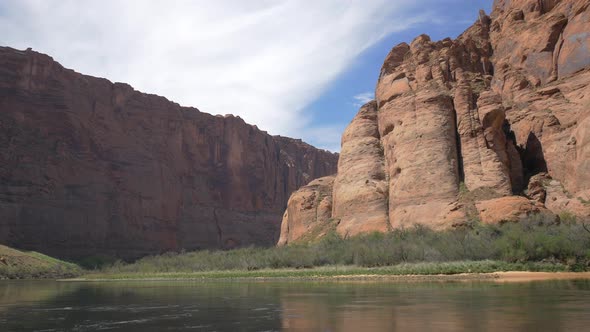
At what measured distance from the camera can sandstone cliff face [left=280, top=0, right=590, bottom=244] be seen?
135 ft

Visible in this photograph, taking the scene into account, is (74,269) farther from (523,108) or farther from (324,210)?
(523,108)

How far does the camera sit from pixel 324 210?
59.1 meters

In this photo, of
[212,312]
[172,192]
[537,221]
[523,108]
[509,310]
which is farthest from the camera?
[172,192]

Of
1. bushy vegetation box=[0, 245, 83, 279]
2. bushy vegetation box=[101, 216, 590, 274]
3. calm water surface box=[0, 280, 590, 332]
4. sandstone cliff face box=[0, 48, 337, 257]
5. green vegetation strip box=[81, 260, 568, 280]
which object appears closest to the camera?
calm water surface box=[0, 280, 590, 332]

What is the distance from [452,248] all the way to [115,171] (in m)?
66.9

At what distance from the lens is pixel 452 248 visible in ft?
115

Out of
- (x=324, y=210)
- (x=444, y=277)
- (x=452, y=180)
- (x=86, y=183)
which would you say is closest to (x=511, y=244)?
(x=444, y=277)

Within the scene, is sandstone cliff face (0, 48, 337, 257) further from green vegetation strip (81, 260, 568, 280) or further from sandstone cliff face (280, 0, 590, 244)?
sandstone cliff face (280, 0, 590, 244)

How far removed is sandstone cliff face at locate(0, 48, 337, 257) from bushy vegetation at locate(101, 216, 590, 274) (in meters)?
36.7

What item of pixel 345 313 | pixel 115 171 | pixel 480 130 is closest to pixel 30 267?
pixel 115 171

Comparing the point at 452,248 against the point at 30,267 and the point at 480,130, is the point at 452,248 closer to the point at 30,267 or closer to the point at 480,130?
the point at 480,130

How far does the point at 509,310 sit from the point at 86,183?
78.7m

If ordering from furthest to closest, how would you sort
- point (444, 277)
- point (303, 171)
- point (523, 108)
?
point (303, 171), point (523, 108), point (444, 277)

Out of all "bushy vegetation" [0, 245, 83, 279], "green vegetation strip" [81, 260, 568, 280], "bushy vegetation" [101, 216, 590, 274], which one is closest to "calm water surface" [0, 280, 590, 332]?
"green vegetation strip" [81, 260, 568, 280]
